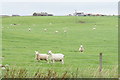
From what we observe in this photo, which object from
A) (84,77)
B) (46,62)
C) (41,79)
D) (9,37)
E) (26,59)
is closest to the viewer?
(41,79)

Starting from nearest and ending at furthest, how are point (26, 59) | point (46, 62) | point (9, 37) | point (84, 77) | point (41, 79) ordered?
point (41, 79) < point (84, 77) < point (46, 62) < point (26, 59) < point (9, 37)

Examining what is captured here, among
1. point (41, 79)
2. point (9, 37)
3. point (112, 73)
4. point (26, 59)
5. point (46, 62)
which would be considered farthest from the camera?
point (9, 37)

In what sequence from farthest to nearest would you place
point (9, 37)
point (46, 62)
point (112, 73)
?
point (9, 37) → point (46, 62) → point (112, 73)

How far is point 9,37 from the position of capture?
4019cm

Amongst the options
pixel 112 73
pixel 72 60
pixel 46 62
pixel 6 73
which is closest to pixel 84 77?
pixel 112 73

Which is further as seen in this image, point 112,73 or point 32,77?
point 112,73

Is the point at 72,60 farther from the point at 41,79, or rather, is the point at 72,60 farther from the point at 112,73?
the point at 41,79

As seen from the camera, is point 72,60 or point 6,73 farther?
point 72,60

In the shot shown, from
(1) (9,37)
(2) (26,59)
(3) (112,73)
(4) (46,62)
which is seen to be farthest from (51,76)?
(1) (9,37)

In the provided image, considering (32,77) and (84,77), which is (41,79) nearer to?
(32,77)

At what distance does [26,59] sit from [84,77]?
11.7 m

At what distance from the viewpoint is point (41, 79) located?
1133cm

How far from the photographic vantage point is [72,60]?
23906 millimetres

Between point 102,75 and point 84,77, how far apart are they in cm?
57
